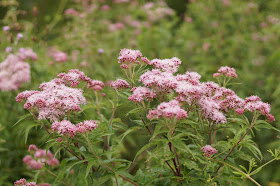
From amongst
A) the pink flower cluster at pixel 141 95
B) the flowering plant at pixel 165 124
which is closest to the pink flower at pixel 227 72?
the flowering plant at pixel 165 124

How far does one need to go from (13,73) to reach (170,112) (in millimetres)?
3016

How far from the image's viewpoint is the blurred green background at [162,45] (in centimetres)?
435

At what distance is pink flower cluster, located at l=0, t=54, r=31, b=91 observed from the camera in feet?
13.3

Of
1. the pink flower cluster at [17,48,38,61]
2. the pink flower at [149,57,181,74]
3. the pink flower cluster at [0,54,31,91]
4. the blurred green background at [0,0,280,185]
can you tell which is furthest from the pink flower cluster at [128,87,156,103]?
the pink flower cluster at [17,48,38,61]

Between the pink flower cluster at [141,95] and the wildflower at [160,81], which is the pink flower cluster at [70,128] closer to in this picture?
the pink flower cluster at [141,95]

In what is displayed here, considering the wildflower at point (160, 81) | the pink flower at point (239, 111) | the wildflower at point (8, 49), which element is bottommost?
the wildflower at point (8, 49)

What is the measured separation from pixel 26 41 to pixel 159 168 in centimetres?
328

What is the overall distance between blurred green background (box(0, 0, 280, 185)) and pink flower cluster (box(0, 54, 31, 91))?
154mm

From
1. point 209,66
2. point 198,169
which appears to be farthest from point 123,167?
point 209,66

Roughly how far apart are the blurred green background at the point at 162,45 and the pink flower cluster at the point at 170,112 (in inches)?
94.5

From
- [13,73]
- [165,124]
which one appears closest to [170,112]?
[165,124]

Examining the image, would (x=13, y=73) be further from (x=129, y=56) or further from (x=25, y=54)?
(x=129, y=56)

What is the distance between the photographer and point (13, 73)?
426 cm

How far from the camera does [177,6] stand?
9.07 metres
